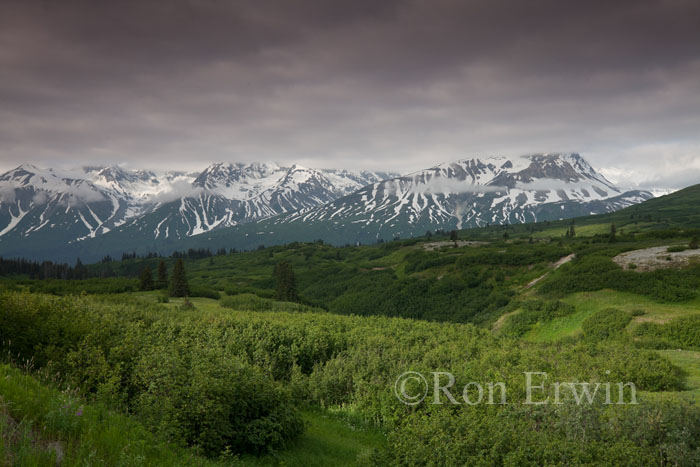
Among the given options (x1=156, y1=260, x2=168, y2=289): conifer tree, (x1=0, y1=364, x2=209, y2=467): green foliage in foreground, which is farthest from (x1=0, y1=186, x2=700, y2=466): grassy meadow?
(x1=156, y1=260, x2=168, y2=289): conifer tree

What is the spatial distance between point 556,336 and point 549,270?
128ft

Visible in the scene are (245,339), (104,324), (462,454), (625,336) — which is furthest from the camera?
(625,336)

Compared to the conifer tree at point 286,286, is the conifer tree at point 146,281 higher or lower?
higher

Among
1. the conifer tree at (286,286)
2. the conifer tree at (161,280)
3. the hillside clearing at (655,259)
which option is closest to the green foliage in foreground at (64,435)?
the hillside clearing at (655,259)

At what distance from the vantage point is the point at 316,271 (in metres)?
179

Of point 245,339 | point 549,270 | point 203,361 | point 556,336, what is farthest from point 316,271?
point 203,361

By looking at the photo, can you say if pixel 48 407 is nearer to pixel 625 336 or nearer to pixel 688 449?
pixel 688 449

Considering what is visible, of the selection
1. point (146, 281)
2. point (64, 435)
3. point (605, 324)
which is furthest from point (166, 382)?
point (146, 281)

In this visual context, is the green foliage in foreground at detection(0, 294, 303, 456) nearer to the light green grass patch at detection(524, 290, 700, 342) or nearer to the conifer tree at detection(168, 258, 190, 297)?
the light green grass patch at detection(524, 290, 700, 342)

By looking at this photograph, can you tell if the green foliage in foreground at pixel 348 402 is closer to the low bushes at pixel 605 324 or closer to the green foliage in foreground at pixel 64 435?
the green foliage in foreground at pixel 64 435

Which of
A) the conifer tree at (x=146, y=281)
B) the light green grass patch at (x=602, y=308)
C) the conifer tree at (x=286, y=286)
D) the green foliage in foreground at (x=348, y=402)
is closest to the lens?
the green foliage in foreground at (x=348, y=402)

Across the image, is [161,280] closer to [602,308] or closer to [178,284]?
[178,284]

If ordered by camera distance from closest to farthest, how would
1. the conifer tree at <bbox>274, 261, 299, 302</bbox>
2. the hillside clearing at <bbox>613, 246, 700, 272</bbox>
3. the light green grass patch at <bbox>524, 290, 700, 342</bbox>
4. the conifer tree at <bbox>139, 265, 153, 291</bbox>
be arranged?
the light green grass patch at <bbox>524, 290, 700, 342</bbox> < the hillside clearing at <bbox>613, 246, 700, 272</bbox> < the conifer tree at <bbox>139, 265, 153, 291</bbox> < the conifer tree at <bbox>274, 261, 299, 302</bbox>

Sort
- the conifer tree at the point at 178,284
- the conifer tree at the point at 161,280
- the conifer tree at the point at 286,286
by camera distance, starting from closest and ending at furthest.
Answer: the conifer tree at the point at 178,284 < the conifer tree at the point at 161,280 < the conifer tree at the point at 286,286
